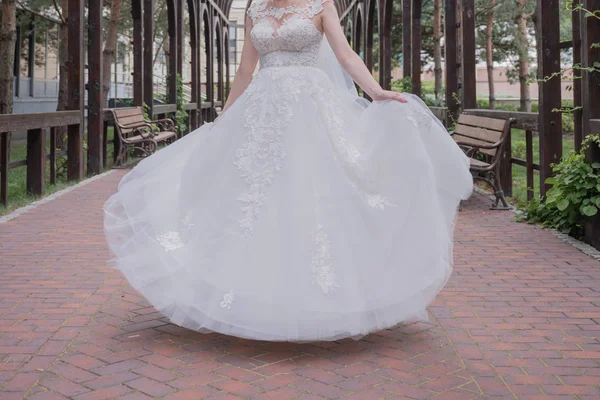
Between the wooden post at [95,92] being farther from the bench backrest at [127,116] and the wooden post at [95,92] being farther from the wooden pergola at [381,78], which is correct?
the bench backrest at [127,116]

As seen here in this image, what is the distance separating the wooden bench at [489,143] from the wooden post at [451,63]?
2109 millimetres

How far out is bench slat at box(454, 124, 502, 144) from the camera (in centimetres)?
888

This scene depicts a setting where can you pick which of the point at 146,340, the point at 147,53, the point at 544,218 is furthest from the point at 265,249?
the point at 147,53

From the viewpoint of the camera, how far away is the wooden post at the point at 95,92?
11.8 m

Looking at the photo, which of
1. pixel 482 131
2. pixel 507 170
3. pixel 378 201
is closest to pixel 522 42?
pixel 507 170

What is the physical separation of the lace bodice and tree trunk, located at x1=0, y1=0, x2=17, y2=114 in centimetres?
930

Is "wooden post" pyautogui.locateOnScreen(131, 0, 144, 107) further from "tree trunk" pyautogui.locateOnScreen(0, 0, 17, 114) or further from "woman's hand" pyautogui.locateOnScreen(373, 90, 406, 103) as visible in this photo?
"woman's hand" pyautogui.locateOnScreen(373, 90, 406, 103)

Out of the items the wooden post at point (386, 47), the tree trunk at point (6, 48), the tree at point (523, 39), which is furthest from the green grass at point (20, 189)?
Result: the tree at point (523, 39)

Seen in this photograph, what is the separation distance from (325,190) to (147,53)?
12.3 metres

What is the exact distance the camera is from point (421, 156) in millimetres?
3893

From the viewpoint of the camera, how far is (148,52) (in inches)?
610

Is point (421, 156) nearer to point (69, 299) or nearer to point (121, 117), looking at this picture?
point (69, 299)

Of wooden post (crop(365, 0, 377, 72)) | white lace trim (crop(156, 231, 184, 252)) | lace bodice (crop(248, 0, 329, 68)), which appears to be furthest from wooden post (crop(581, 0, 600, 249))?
wooden post (crop(365, 0, 377, 72))

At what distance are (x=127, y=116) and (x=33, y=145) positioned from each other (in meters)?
4.33
